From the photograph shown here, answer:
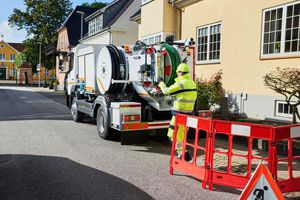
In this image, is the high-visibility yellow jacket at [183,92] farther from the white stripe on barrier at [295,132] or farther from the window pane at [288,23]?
the window pane at [288,23]

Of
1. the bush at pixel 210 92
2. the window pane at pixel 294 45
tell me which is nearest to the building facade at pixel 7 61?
the bush at pixel 210 92

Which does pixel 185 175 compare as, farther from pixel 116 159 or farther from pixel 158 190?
pixel 116 159

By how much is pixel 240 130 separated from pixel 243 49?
724 centimetres

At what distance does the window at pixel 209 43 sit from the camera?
1390 centimetres

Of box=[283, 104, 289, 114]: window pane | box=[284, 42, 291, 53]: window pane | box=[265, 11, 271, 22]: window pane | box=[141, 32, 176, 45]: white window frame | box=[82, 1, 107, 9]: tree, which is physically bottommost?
box=[283, 104, 289, 114]: window pane

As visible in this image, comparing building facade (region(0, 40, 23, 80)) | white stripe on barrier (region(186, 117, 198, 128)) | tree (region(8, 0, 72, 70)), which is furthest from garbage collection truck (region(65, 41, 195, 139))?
building facade (region(0, 40, 23, 80))

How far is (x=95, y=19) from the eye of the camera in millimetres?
36500

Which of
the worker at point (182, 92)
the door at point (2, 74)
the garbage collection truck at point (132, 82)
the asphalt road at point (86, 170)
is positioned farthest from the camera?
the door at point (2, 74)

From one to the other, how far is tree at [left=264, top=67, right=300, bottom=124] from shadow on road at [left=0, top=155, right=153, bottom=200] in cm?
576

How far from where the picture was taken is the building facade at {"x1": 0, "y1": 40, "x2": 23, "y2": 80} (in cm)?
8979

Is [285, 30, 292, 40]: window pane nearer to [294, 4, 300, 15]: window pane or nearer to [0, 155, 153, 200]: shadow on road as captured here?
[294, 4, 300, 15]: window pane

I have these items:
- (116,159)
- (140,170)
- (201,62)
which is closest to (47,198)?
(140,170)

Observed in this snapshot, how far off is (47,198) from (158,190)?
1.62 metres

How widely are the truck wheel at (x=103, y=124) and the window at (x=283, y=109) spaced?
522 centimetres
